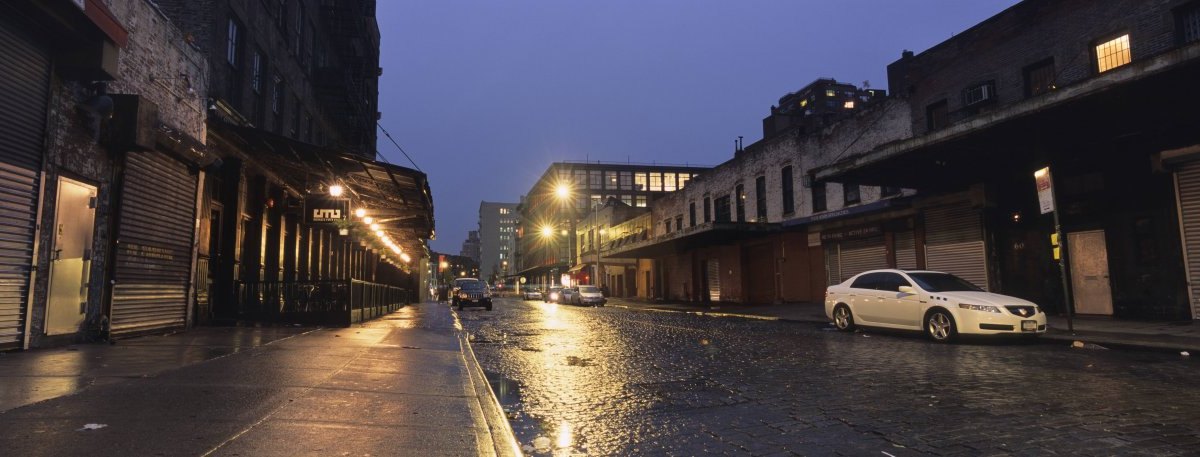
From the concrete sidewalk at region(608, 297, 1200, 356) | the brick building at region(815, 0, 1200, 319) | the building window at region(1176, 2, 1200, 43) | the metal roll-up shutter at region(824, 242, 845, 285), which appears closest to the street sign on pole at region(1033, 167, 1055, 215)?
the brick building at region(815, 0, 1200, 319)

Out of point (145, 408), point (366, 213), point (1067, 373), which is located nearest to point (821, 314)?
point (1067, 373)

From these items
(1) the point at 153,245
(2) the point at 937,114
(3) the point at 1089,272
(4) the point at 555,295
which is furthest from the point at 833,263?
(4) the point at 555,295

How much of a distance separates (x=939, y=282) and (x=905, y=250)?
10.2m

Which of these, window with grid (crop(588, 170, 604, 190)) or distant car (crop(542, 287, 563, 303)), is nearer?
distant car (crop(542, 287, 563, 303))

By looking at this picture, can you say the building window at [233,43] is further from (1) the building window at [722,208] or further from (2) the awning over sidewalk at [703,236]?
(1) the building window at [722,208]

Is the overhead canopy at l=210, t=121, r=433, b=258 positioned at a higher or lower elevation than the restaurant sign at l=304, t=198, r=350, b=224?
higher

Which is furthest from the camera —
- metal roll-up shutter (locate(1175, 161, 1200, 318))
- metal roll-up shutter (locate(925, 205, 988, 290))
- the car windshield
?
metal roll-up shutter (locate(925, 205, 988, 290))

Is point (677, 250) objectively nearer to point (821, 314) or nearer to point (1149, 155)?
point (821, 314)

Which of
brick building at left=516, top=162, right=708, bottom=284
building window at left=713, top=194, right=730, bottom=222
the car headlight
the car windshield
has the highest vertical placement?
brick building at left=516, top=162, right=708, bottom=284

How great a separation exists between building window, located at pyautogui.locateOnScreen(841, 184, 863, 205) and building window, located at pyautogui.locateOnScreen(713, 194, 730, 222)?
10.0 m

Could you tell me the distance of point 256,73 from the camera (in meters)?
17.5

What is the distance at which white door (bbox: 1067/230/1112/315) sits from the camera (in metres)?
16.5

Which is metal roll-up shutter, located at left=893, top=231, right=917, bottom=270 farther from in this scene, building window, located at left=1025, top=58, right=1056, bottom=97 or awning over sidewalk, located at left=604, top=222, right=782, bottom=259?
awning over sidewalk, located at left=604, top=222, right=782, bottom=259

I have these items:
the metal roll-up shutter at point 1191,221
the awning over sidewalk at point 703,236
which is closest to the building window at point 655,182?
the awning over sidewalk at point 703,236
